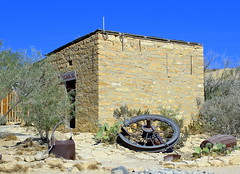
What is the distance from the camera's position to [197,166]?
26.6ft

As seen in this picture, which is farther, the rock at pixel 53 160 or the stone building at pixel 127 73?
the stone building at pixel 127 73

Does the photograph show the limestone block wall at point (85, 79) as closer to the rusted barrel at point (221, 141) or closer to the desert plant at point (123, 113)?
the desert plant at point (123, 113)

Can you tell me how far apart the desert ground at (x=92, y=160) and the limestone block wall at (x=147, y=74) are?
5.94 ft

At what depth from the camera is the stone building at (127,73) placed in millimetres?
12195

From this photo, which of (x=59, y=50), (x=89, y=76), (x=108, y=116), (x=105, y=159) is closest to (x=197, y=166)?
(x=105, y=159)

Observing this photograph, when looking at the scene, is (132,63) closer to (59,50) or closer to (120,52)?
(120,52)

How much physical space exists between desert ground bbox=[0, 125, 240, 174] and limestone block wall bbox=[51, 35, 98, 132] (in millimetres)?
714

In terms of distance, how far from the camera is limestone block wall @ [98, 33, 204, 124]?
12242 millimetres

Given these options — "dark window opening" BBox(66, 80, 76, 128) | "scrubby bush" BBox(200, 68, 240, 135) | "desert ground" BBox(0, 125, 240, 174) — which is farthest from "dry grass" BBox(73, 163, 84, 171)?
"scrubby bush" BBox(200, 68, 240, 135)

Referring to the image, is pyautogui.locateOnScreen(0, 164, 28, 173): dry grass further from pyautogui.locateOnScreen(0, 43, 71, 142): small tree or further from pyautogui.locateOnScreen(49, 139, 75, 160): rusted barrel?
pyautogui.locateOnScreen(0, 43, 71, 142): small tree

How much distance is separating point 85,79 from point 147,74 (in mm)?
2333

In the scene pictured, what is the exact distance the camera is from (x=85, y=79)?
1263 centimetres

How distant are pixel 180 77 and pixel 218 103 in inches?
73.5

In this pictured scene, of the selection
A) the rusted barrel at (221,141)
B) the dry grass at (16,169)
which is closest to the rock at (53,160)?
the dry grass at (16,169)
